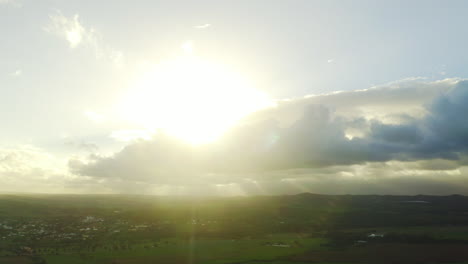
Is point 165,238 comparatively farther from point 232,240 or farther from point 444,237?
point 444,237

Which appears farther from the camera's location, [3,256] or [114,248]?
[114,248]

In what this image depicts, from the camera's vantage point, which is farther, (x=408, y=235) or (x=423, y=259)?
(x=408, y=235)

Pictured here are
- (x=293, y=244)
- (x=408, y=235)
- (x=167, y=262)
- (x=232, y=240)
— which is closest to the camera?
(x=167, y=262)

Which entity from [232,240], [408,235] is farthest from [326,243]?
[408,235]

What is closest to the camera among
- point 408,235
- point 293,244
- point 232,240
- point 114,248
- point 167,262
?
point 167,262

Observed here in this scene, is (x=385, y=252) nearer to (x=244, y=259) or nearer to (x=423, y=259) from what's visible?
(x=423, y=259)

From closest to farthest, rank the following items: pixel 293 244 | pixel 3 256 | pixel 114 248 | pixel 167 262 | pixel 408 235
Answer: pixel 167 262, pixel 3 256, pixel 114 248, pixel 293 244, pixel 408 235

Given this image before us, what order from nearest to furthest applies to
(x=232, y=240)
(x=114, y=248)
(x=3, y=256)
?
(x=3, y=256), (x=114, y=248), (x=232, y=240)

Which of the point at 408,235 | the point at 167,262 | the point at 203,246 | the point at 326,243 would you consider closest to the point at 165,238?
the point at 203,246
